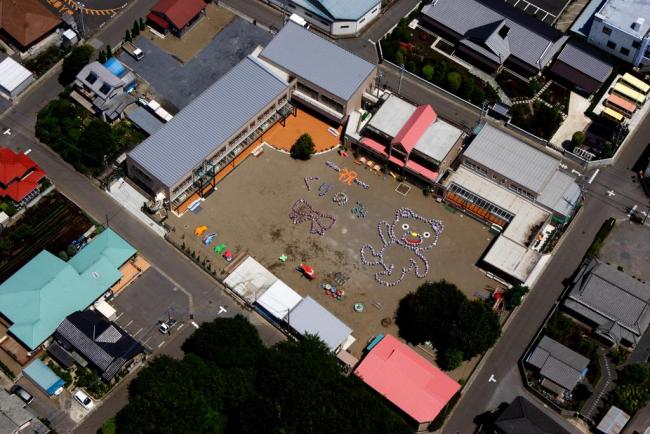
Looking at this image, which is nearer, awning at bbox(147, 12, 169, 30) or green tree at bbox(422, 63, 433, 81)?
green tree at bbox(422, 63, 433, 81)

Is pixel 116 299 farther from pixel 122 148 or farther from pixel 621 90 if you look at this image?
pixel 621 90

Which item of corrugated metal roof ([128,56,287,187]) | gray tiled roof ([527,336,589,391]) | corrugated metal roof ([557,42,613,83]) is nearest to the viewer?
gray tiled roof ([527,336,589,391])

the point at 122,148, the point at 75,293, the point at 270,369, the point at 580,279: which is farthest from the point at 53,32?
the point at 580,279

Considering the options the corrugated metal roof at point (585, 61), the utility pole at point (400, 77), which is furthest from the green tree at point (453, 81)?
the corrugated metal roof at point (585, 61)

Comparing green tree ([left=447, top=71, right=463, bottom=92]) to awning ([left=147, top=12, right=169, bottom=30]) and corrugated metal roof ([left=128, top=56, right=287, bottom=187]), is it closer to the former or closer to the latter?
corrugated metal roof ([left=128, top=56, right=287, bottom=187])

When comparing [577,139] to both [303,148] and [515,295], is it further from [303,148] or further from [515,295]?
[303,148]

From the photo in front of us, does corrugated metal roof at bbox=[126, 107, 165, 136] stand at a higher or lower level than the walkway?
lower

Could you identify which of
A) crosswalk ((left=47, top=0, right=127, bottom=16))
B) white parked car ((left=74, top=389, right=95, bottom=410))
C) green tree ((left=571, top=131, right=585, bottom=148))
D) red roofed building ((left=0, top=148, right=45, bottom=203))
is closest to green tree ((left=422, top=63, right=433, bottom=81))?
green tree ((left=571, top=131, right=585, bottom=148))
